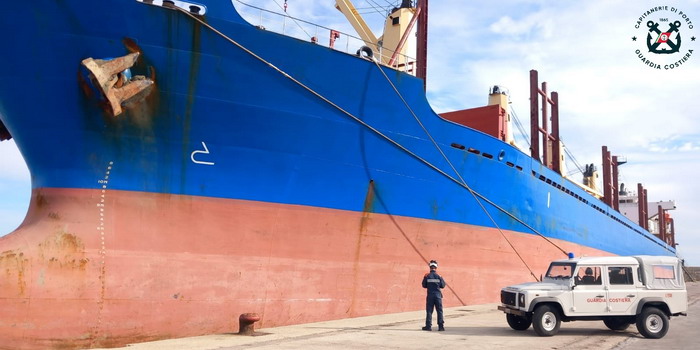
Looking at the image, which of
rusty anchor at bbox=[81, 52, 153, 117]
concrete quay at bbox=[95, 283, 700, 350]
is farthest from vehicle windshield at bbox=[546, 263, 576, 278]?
rusty anchor at bbox=[81, 52, 153, 117]

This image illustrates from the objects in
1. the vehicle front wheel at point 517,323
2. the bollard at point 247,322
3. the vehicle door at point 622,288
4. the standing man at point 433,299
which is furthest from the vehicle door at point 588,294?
the bollard at point 247,322

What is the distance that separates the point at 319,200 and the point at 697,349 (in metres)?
6.53

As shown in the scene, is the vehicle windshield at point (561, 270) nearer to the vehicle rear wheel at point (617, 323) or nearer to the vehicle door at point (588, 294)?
the vehicle door at point (588, 294)

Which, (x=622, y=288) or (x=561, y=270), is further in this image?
(x=561, y=270)

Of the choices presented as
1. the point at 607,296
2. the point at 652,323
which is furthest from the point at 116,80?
the point at 652,323

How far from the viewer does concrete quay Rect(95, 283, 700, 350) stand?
7691 millimetres

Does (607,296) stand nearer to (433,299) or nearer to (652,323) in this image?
(652,323)

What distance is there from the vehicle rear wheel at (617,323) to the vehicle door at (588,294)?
1.91ft

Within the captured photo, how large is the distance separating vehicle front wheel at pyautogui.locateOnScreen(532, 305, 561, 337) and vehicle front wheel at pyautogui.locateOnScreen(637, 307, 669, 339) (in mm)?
1446

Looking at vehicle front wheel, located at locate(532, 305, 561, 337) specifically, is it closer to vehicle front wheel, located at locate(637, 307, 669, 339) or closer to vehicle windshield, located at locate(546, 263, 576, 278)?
vehicle windshield, located at locate(546, 263, 576, 278)

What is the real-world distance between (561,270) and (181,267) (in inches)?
266

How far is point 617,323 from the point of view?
31.1 feet

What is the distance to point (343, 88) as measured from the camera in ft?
34.2

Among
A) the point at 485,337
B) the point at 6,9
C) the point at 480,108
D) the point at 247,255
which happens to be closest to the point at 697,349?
the point at 485,337
